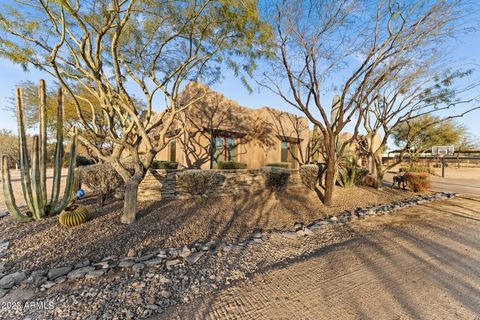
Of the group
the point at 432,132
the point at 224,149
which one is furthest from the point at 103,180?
the point at 432,132

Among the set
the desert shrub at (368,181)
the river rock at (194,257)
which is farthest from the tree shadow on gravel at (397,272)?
the desert shrub at (368,181)

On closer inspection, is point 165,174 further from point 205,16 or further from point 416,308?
point 416,308

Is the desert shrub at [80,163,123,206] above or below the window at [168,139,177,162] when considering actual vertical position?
below

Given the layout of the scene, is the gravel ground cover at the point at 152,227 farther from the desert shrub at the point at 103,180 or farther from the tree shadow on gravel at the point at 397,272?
the tree shadow on gravel at the point at 397,272

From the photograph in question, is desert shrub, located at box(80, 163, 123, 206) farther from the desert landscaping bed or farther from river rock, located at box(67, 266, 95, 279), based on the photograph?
river rock, located at box(67, 266, 95, 279)

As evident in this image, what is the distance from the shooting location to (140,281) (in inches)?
102

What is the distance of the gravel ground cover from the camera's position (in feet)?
11.0

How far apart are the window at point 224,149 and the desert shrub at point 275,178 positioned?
3.18 meters

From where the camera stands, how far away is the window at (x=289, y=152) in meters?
14.1

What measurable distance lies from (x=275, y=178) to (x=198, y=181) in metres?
3.65

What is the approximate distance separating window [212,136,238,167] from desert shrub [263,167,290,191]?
3.18 metres

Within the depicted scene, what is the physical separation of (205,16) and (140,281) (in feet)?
19.3

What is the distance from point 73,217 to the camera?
4.38 meters

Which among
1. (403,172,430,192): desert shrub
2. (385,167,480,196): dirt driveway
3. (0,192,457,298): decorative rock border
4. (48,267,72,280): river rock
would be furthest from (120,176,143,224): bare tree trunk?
(385,167,480,196): dirt driveway
